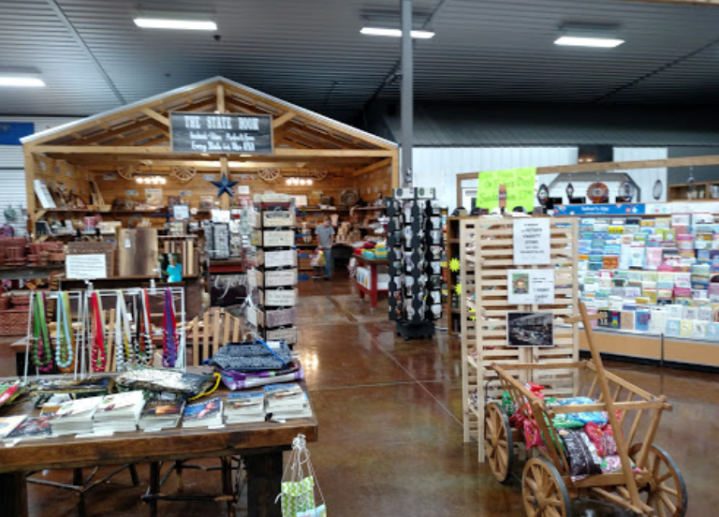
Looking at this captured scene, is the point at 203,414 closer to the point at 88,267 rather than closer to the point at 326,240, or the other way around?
the point at 88,267

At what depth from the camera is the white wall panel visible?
12.6 meters

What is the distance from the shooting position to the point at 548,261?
329 cm

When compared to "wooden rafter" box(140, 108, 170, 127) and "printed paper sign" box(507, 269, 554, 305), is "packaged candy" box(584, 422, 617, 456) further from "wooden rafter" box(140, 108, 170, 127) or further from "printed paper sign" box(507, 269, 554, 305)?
"wooden rafter" box(140, 108, 170, 127)

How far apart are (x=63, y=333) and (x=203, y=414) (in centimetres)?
132

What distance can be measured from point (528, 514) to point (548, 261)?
58.9 inches

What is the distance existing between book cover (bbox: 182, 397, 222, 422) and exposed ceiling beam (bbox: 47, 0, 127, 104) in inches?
312

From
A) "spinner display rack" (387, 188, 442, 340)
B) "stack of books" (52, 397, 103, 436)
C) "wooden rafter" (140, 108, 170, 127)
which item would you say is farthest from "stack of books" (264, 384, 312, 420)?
"wooden rafter" (140, 108, 170, 127)

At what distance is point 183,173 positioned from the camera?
1470cm

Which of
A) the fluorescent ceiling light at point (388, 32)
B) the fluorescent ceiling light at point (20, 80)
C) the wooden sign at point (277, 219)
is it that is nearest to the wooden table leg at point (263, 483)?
the wooden sign at point (277, 219)

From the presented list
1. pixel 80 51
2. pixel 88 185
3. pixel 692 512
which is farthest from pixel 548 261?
pixel 88 185

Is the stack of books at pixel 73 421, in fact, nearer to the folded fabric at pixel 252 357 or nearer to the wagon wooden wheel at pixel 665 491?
the folded fabric at pixel 252 357

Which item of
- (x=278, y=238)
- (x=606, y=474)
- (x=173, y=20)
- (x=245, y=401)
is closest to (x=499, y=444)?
(x=606, y=474)

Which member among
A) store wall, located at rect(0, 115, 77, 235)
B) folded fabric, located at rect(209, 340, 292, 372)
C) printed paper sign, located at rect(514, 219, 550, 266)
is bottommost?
folded fabric, located at rect(209, 340, 292, 372)

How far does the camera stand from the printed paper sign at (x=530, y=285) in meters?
3.29
